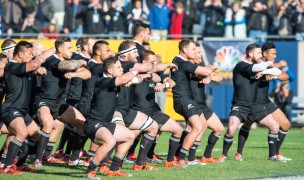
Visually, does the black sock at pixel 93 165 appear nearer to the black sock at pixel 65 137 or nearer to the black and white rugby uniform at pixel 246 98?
Result: the black sock at pixel 65 137

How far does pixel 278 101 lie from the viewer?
1190 inches

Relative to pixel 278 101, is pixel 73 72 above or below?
above

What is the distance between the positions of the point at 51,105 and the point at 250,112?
14.4 ft

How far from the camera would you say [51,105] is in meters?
18.4

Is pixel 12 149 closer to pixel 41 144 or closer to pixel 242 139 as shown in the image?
pixel 41 144

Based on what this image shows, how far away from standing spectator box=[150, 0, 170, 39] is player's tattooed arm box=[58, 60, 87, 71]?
529 inches

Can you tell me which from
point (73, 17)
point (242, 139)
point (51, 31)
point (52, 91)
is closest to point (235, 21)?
point (73, 17)

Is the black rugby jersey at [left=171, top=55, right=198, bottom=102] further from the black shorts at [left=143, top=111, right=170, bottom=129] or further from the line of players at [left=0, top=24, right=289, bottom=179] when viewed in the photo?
the black shorts at [left=143, top=111, right=170, bottom=129]

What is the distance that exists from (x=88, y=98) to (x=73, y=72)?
1.36 metres

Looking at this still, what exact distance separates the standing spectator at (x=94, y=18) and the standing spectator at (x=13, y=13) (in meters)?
2.11

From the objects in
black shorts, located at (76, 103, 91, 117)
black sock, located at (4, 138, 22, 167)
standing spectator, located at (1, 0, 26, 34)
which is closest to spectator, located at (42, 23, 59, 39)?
standing spectator, located at (1, 0, 26, 34)

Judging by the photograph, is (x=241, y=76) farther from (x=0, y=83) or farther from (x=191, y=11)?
(x=191, y=11)

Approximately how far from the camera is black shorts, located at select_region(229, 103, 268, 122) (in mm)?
19719

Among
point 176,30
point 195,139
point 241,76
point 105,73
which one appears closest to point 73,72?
point 105,73
